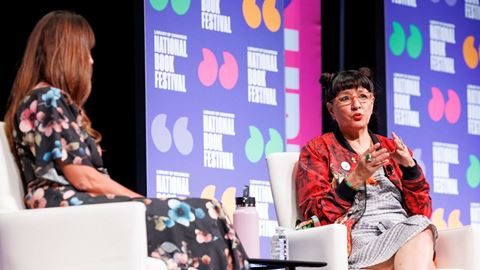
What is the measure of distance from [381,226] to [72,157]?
4.77 ft

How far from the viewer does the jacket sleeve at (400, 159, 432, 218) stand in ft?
13.7

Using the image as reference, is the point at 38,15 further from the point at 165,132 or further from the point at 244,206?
the point at 244,206

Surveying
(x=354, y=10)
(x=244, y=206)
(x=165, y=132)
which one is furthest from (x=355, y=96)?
(x=354, y=10)

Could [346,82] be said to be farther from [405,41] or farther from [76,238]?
[405,41]

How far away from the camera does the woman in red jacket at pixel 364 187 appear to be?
Answer: 390 centimetres

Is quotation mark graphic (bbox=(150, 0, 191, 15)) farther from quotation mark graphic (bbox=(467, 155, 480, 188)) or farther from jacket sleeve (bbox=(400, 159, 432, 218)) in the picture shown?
quotation mark graphic (bbox=(467, 155, 480, 188))

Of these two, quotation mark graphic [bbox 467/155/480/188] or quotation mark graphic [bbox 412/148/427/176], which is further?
quotation mark graphic [bbox 467/155/480/188]

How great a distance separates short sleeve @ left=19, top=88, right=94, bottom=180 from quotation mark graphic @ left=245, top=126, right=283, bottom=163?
253 cm

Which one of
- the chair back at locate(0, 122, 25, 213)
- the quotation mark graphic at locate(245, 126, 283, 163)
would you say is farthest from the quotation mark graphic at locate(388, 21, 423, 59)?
the chair back at locate(0, 122, 25, 213)

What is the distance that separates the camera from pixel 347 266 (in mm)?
3807

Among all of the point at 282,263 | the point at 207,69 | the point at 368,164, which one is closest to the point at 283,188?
the point at 368,164

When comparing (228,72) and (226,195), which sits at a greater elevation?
(228,72)

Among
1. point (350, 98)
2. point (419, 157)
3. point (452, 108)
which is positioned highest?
point (452, 108)

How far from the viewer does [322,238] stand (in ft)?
12.5
